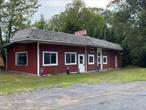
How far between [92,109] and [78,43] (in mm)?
24822

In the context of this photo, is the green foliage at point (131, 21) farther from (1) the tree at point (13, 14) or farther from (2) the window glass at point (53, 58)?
(2) the window glass at point (53, 58)

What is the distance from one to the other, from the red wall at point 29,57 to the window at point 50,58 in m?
1.04

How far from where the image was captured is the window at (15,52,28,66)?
32.9m

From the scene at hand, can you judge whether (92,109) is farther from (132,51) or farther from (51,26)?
(51,26)

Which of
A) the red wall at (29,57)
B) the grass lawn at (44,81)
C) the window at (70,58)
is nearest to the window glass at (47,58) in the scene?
the red wall at (29,57)

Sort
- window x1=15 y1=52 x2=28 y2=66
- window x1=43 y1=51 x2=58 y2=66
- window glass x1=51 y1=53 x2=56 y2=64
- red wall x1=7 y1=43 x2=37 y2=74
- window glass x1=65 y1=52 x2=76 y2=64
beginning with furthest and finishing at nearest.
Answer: window glass x1=65 y1=52 x2=76 y2=64 < window glass x1=51 y1=53 x2=56 y2=64 < window x1=15 y1=52 x2=28 y2=66 < window x1=43 y1=51 x2=58 y2=66 < red wall x1=7 y1=43 x2=37 y2=74

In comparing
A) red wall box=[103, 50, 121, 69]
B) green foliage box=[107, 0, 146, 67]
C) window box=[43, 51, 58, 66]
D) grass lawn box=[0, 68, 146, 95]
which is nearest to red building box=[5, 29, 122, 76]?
window box=[43, 51, 58, 66]

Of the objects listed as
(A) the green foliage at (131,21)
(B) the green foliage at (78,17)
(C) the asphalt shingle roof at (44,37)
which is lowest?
(C) the asphalt shingle roof at (44,37)

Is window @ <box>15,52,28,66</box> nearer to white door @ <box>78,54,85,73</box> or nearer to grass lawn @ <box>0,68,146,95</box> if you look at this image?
grass lawn @ <box>0,68,146,95</box>

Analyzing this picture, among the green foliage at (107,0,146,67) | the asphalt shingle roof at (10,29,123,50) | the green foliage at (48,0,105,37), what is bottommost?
the asphalt shingle roof at (10,29,123,50)

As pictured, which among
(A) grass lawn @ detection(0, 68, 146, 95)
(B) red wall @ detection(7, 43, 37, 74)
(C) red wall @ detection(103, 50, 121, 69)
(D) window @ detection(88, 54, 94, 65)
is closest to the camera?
(A) grass lawn @ detection(0, 68, 146, 95)

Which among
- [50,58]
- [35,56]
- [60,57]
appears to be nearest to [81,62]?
[60,57]

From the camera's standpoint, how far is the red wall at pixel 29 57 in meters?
31.7

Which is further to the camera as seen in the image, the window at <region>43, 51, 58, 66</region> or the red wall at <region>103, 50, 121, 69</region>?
the red wall at <region>103, 50, 121, 69</region>
